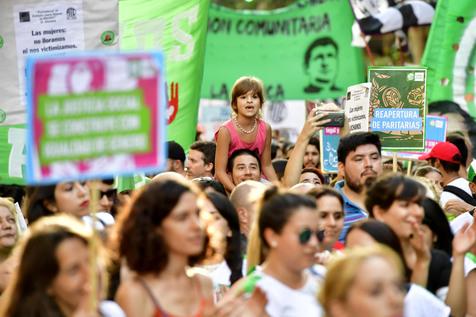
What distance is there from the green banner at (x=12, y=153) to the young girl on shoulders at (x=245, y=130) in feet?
4.89

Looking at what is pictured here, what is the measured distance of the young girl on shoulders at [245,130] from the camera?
10859 millimetres

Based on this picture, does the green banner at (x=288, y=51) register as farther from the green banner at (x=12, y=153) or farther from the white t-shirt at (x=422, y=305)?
the white t-shirt at (x=422, y=305)

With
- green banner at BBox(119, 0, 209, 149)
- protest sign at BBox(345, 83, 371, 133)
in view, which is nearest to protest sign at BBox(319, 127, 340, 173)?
protest sign at BBox(345, 83, 371, 133)

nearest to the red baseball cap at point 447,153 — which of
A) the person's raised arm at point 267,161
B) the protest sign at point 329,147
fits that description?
the protest sign at point 329,147

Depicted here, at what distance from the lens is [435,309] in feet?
22.9

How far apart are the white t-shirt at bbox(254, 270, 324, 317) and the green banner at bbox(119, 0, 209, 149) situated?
20.5 ft

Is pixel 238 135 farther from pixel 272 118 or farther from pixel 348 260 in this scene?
pixel 272 118

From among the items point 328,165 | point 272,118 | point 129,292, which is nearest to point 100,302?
point 129,292

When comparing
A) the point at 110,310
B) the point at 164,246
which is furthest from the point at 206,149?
the point at 110,310

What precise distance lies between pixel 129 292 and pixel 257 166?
14.8 ft

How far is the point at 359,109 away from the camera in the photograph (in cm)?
1086

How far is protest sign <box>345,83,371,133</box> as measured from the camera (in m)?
10.8

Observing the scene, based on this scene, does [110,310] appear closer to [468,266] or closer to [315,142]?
[468,266]

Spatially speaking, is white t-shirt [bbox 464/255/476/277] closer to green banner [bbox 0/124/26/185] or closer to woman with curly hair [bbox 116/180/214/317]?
woman with curly hair [bbox 116/180/214/317]
